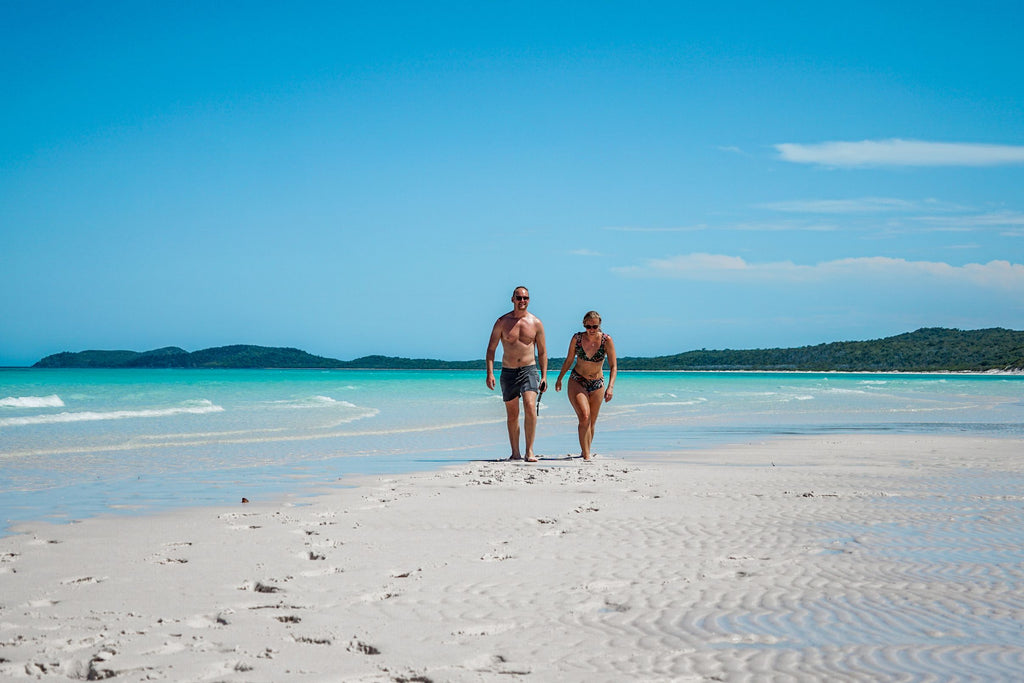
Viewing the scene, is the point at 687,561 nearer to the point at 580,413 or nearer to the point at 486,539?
the point at 486,539

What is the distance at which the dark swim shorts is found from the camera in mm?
11156

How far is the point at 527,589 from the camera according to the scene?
15.3 feet

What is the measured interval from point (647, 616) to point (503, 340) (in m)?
7.27

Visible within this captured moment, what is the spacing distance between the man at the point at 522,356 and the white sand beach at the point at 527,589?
297 cm

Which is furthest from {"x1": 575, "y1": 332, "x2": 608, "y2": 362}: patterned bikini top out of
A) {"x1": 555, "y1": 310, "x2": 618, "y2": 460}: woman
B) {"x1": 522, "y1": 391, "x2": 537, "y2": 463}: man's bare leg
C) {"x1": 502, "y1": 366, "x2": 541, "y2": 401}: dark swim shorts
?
{"x1": 522, "y1": 391, "x2": 537, "y2": 463}: man's bare leg

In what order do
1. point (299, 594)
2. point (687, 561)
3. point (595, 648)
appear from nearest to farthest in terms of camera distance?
point (595, 648)
point (299, 594)
point (687, 561)

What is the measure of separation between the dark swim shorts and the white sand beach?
9.91ft

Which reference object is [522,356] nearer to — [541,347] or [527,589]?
[541,347]

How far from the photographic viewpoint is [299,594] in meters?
4.50

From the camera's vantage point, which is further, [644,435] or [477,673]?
[644,435]

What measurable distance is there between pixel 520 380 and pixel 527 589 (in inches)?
259

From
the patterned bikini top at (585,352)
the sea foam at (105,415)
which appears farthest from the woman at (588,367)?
the sea foam at (105,415)

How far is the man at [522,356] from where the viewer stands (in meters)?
11.1

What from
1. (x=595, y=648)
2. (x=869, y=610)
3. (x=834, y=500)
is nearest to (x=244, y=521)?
(x=595, y=648)
